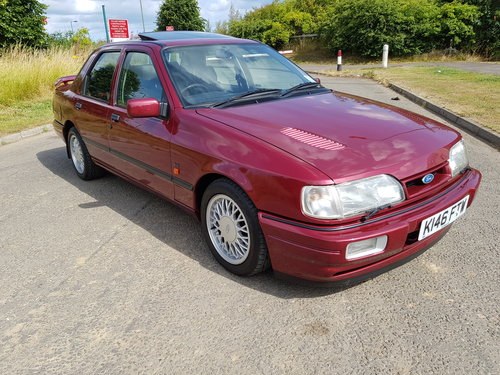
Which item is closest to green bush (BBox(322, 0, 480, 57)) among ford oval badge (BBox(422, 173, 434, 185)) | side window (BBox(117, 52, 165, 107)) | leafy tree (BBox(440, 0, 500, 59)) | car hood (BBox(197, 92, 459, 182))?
leafy tree (BBox(440, 0, 500, 59))

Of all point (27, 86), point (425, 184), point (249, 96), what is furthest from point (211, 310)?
point (27, 86)

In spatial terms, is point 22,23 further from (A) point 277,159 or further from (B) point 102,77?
(A) point 277,159

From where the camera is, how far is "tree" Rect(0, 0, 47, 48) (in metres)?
14.9

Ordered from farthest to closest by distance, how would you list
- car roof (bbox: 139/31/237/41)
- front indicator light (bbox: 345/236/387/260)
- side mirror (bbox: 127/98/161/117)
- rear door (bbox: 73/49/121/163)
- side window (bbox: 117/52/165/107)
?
rear door (bbox: 73/49/121/163) → car roof (bbox: 139/31/237/41) → side window (bbox: 117/52/165/107) → side mirror (bbox: 127/98/161/117) → front indicator light (bbox: 345/236/387/260)

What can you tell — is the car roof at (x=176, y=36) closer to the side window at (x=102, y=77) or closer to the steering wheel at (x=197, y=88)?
the side window at (x=102, y=77)

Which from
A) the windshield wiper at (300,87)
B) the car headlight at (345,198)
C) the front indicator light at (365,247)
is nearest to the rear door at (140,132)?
the windshield wiper at (300,87)

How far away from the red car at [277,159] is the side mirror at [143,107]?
10mm

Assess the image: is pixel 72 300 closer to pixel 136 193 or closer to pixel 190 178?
pixel 190 178

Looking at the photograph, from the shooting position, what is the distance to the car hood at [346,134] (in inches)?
96.1

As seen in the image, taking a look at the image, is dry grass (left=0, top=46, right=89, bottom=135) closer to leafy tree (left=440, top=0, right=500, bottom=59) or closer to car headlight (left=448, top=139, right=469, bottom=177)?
car headlight (left=448, top=139, right=469, bottom=177)

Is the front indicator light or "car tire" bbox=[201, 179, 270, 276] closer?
the front indicator light

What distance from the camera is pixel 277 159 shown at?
2.47 metres

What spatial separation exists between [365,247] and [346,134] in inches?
30.0

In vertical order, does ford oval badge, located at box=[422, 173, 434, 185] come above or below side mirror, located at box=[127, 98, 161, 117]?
below
